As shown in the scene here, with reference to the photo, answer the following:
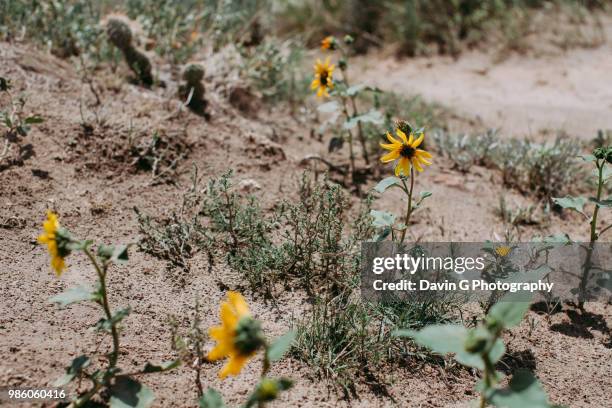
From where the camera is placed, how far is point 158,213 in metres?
3.10

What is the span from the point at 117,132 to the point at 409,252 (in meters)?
1.66

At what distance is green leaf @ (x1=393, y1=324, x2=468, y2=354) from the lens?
1.77 metres

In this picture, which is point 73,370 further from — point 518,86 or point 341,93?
point 518,86

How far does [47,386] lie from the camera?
214 cm

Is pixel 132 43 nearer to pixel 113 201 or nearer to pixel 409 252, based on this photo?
pixel 113 201

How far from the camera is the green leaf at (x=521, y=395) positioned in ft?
5.52

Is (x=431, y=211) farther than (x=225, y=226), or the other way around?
(x=431, y=211)

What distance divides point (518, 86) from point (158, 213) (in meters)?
3.85

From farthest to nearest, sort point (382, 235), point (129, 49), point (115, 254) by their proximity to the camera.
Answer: point (129, 49), point (382, 235), point (115, 254)

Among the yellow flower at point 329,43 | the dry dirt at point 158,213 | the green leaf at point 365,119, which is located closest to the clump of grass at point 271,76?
the dry dirt at point 158,213

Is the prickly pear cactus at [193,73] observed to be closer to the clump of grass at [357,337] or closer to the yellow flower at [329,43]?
the yellow flower at [329,43]

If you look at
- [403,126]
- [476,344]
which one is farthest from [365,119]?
[476,344]

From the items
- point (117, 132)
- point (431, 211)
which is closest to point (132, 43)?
point (117, 132)

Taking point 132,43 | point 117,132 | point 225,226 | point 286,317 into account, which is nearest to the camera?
point 286,317
